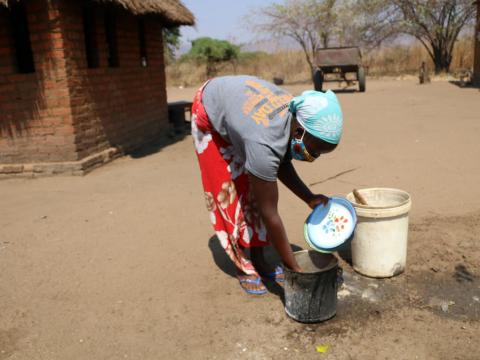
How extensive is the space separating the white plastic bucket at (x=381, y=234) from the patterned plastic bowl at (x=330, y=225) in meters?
0.19

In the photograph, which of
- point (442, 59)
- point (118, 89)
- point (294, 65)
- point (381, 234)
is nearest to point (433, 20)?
point (442, 59)

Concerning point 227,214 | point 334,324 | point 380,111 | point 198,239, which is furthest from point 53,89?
point 380,111

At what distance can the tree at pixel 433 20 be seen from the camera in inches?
851

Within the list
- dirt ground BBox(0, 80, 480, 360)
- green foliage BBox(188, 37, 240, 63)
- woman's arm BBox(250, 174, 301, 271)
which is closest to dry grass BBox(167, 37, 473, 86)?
green foliage BBox(188, 37, 240, 63)

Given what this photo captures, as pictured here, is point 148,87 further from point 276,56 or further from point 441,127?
point 276,56

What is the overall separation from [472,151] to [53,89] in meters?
5.44

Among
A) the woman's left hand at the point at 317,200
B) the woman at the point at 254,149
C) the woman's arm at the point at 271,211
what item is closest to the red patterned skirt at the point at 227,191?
the woman at the point at 254,149

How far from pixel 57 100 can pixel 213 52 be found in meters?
22.0

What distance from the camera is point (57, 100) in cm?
595

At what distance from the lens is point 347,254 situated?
3.42 meters

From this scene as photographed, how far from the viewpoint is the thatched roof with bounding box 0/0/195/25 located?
652cm

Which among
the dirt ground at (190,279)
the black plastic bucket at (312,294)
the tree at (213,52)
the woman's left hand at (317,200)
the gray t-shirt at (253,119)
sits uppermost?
the tree at (213,52)

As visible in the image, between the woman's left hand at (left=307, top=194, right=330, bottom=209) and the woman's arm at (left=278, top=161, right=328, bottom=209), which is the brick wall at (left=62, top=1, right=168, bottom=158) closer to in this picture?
the woman's arm at (left=278, top=161, right=328, bottom=209)

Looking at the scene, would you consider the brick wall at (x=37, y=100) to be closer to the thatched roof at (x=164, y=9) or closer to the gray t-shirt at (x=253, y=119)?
the thatched roof at (x=164, y=9)
